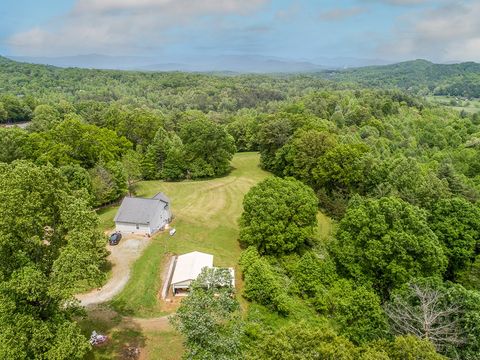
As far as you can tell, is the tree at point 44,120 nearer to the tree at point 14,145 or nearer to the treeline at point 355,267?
the tree at point 14,145

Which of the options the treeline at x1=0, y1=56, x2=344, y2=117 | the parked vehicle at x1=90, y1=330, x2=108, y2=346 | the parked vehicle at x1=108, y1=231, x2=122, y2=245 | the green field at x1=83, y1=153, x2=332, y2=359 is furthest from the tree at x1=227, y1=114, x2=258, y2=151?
the parked vehicle at x1=90, y1=330, x2=108, y2=346

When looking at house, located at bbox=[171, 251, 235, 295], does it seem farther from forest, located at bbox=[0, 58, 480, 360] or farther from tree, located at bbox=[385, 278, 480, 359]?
tree, located at bbox=[385, 278, 480, 359]

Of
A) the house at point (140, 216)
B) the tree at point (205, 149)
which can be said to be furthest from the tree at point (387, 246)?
the tree at point (205, 149)

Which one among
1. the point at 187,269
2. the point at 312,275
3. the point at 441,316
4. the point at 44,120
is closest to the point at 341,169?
the point at 312,275

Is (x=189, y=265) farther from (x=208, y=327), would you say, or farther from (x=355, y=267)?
(x=355, y=267)

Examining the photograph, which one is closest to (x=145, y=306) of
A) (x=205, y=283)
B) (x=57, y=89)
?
(x=205, y=283)

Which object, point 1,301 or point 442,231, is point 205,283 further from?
point 442,231
